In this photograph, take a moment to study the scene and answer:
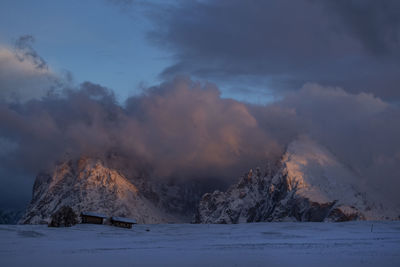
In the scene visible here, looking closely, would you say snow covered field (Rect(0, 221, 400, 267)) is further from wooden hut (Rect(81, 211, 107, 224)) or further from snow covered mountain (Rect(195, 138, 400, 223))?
snow covered mountain (Rect(195, 138, 400, 223))

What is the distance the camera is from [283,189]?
178500mm

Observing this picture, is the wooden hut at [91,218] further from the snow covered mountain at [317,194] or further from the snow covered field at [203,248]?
the snow covered mountain at [317,194]

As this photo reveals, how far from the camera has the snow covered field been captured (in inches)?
1570

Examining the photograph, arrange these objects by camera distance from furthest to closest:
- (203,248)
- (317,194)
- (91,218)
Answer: (317,194)
(91,218)
(203,248)

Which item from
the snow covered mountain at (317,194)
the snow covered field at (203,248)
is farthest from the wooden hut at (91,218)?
the snow covered mountain at (317,194)

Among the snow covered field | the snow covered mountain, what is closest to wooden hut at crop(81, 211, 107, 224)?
the snow covered field

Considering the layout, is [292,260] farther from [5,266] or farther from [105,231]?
[105,231]

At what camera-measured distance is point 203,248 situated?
48.4 metres

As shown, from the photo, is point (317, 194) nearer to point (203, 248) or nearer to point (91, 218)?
point (91, 218)

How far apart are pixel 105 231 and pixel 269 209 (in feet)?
414

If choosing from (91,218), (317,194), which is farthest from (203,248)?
(317,194)

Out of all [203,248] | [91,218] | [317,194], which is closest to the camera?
[203,248]

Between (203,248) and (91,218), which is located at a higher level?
(91,218)

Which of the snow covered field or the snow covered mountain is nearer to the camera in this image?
the snow covered field
